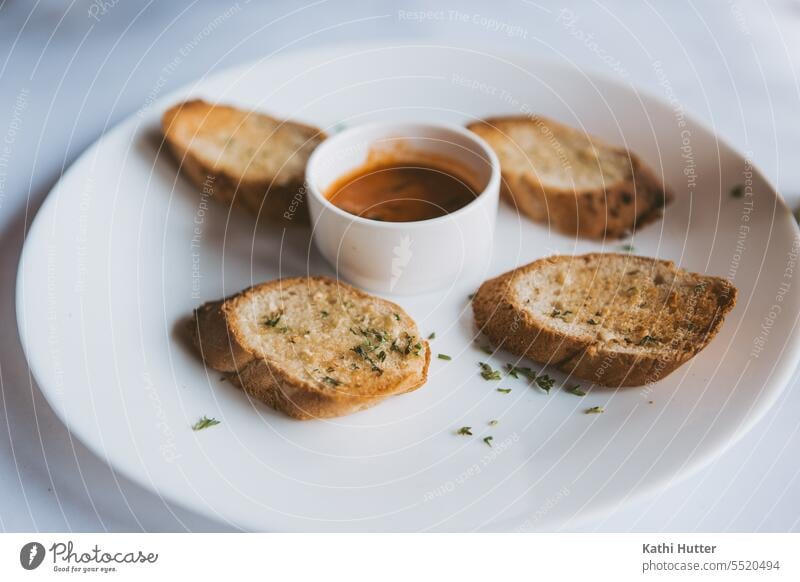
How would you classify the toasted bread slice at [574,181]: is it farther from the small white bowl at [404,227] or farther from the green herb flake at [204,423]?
the green herb flake at [204,423]

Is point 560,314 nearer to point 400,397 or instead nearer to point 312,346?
point 400,397

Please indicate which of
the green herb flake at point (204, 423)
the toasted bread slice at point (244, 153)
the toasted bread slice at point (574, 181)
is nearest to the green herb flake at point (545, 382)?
the toasted bread slice at point (574, 181)

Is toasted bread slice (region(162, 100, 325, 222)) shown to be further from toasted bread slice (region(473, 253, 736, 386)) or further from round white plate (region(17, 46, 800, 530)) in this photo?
toasted bread slice (region(473, 253, 736, 386))

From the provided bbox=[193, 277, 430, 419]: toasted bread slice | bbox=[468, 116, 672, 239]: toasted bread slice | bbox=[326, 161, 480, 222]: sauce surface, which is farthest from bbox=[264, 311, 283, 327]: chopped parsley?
bbox=[468, 116, 672, 239]: toasted bread slice

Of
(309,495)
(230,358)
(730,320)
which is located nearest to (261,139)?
(230,358)

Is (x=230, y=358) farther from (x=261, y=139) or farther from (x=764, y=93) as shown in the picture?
(x=764, y=93)

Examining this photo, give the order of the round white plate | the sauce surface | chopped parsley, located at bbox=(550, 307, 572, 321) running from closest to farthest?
the round white plate
chopped parsley, located at bbox=(550, 307, 572, 321)
the sauce surface
